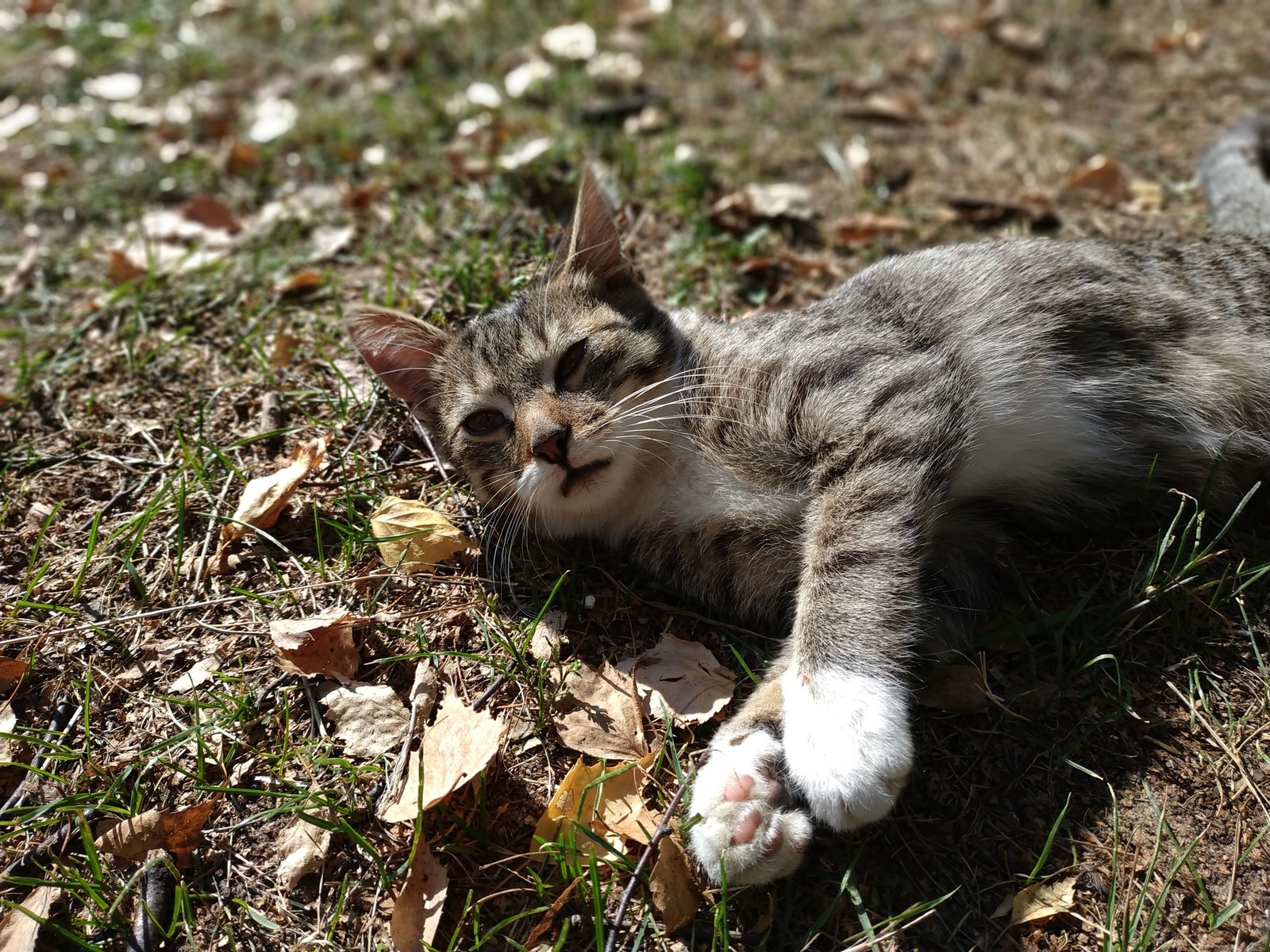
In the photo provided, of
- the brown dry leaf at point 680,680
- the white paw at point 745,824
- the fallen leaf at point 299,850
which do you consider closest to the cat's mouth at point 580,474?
the brown dry leaf at point 680,680

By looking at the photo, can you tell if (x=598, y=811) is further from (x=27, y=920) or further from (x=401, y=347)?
(x=401, y=347)

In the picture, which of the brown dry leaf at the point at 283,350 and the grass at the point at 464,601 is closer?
the grass at the point at 464,601

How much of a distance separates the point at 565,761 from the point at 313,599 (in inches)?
36.9

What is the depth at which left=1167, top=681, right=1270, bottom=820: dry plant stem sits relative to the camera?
2.19 m

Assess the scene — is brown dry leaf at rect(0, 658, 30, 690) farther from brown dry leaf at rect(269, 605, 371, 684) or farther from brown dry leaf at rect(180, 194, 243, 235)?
brown dry leaf at rect(180, 194, 243, 235)

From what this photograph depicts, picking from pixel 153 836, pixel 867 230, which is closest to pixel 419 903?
pixel 153 836

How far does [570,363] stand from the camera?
9.29ft

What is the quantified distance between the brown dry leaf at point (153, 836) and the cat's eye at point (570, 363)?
62.1 inches

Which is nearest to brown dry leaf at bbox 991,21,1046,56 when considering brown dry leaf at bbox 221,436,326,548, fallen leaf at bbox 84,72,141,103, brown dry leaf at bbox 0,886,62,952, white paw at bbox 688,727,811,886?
brown dry leaf at bbox 221,436,326,548

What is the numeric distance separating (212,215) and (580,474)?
9.56 ft

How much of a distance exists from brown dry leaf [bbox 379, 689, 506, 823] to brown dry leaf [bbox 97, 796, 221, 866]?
49cm

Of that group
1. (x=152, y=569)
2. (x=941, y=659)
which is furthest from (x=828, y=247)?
(x=152, y=569)

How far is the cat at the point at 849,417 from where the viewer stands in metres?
2.39

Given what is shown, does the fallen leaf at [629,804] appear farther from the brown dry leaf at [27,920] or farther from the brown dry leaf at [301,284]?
the brown dry leaf at [301,284]
